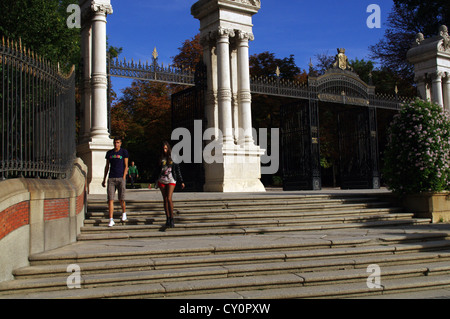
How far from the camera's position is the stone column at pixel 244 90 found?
49.8ft

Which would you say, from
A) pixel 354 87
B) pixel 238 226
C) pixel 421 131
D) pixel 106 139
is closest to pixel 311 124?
pixel 354 87

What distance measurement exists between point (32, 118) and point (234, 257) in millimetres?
3771

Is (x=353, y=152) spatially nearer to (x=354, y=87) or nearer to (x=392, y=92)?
(x=354, y=87)

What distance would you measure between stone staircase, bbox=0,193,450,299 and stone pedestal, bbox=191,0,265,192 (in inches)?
Answer: 190

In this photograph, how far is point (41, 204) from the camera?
20.6 ft

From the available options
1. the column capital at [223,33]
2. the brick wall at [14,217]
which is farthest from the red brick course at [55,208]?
the column capital at [223,33]

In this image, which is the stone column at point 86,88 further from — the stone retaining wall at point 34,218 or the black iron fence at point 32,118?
the stone retaining wall at point 34,218

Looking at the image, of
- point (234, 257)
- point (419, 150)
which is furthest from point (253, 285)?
point (419, 150)

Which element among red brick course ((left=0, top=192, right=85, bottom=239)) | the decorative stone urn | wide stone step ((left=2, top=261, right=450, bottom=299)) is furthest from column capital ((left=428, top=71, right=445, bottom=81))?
red brick course ((left=0, top=192, right=85, bottom=239))

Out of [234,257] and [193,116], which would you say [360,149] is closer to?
[193,116]

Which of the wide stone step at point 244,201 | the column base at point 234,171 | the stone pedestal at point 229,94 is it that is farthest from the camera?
the stone pedestal at point 229,94

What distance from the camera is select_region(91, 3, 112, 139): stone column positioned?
13055 mm

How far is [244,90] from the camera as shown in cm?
1530

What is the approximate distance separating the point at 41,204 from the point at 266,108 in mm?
25655
